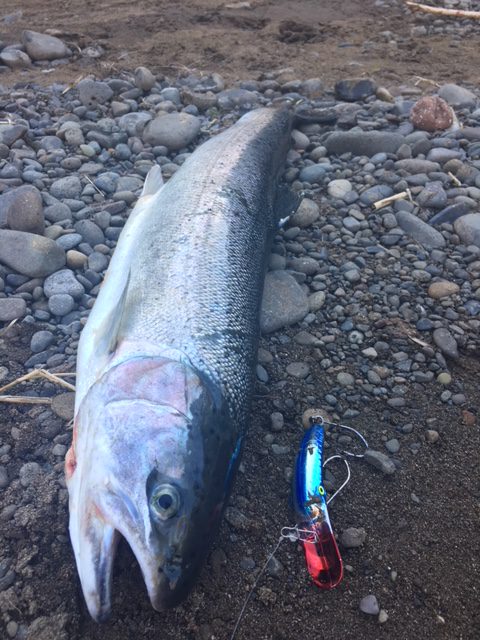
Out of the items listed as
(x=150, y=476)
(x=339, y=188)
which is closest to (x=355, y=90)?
(x=339, y=188)

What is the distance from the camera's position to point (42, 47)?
693 centimetres

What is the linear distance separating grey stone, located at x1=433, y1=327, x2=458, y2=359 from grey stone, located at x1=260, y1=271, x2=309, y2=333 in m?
0.91

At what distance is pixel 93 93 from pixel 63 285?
3.15 metres

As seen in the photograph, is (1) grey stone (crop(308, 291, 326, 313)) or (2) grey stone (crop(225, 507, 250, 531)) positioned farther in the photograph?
(1) grey stone (crop(308, 291, 326, 313))

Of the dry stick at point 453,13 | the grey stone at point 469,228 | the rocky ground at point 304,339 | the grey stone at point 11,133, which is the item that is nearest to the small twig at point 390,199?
the rocky ground at point 304,339

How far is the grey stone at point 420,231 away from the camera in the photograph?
4348mm

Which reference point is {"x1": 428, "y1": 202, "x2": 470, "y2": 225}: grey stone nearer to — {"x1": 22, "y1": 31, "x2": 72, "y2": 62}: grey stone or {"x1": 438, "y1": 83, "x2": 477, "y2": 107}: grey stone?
{"x1": 438, "y1": 83, "x2": 477, "y2": 107}: grey stone

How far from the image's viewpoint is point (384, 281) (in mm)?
4059

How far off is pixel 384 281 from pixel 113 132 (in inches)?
124

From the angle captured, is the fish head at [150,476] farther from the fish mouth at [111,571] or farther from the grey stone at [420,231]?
the grey stone at [420,231]

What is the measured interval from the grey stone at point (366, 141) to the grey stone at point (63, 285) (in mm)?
3089

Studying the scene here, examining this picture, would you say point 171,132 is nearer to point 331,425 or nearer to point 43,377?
point 43,377

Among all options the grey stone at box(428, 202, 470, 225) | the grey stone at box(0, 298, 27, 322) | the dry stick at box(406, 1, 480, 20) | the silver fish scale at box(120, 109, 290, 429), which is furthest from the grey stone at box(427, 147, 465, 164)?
the dry stick at box(406, 1, 480, 20)

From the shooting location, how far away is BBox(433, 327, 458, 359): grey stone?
3529 mm
